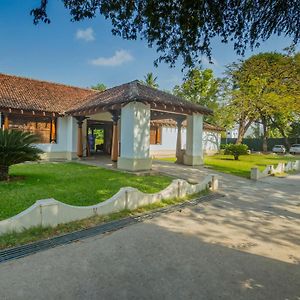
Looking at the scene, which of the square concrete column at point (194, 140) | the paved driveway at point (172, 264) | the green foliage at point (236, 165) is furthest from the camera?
the square concrete column at point (194, 140)

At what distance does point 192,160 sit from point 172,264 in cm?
1189

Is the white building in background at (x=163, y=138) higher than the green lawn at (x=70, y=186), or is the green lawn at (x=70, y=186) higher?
the white building in background at (x=163, y=138)

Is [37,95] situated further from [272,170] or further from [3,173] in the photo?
[272,170]

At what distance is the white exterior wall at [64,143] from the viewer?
17.0 meters

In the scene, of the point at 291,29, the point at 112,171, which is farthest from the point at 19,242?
the point at 112,171

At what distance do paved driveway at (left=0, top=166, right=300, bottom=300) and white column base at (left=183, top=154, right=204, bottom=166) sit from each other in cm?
924

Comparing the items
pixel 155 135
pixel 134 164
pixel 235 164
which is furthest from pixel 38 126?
pixel 235 164

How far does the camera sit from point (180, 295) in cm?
327

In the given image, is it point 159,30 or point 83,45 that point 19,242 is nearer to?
point 159,30

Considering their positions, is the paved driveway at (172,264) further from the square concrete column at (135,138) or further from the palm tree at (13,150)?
the square concrete column at (135,138)

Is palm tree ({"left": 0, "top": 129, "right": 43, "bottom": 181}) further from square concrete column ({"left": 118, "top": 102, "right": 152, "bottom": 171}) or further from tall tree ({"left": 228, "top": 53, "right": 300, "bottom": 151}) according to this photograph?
tall tree ({"left": 228, "top": 53, "right": 300, "bottom": 151})

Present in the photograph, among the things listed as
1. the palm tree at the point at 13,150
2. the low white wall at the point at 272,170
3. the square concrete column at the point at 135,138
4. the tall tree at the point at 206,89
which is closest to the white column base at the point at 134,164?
the square concrete column at the point at 135,138

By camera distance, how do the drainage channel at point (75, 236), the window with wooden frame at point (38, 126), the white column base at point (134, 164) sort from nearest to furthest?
the drainage channel at point (75, 236), the white column base at point (134, 164), the window with wooden frame at point (38, 126)

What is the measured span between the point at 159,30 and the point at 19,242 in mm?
5068
